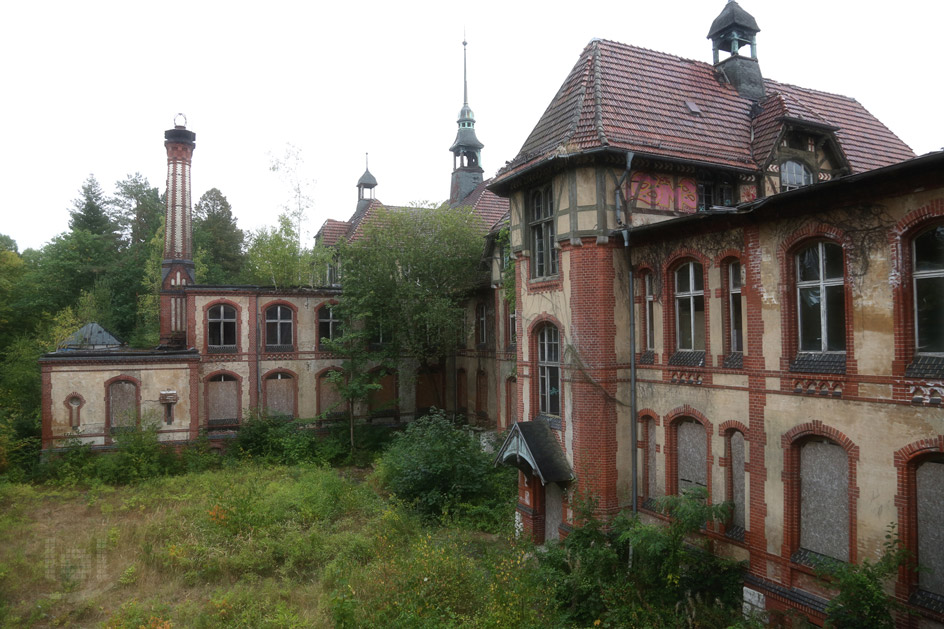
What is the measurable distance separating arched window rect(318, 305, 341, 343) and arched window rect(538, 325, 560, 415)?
13378 mm

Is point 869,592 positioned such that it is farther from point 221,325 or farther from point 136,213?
point 136,213

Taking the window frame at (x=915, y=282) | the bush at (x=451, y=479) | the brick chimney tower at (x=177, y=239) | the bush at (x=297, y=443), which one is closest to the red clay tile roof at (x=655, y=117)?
the window frame at (x=915, y=282)

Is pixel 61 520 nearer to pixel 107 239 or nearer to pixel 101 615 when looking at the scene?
pixel 101 615

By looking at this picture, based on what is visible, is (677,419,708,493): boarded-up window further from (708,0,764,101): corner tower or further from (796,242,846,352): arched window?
(708,0,764,101): corner tower

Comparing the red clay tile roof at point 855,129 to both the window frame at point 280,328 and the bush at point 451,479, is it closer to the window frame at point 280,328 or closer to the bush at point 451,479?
the bush at point 451,479

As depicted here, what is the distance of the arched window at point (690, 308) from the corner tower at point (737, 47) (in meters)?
6.88

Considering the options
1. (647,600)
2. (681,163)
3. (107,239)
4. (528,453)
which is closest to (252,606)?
(528,453)

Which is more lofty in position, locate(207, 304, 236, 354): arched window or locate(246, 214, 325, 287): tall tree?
locate(246, 214, 325, 287): tall tree

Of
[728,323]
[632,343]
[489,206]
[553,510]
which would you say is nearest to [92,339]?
[489,206]

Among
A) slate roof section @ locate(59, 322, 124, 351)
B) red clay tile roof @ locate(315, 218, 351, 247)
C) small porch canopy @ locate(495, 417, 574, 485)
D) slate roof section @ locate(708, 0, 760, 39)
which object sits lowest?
small porch canopy @ locate(495, 417, 574, 485)

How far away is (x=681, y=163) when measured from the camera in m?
13.0

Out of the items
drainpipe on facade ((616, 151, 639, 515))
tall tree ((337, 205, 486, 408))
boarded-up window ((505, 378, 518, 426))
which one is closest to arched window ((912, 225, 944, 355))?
drainpipe on facade ((616, 151, 639, 515))

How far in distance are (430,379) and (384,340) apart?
10.3 ft

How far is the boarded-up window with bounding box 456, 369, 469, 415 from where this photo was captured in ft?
87.9
